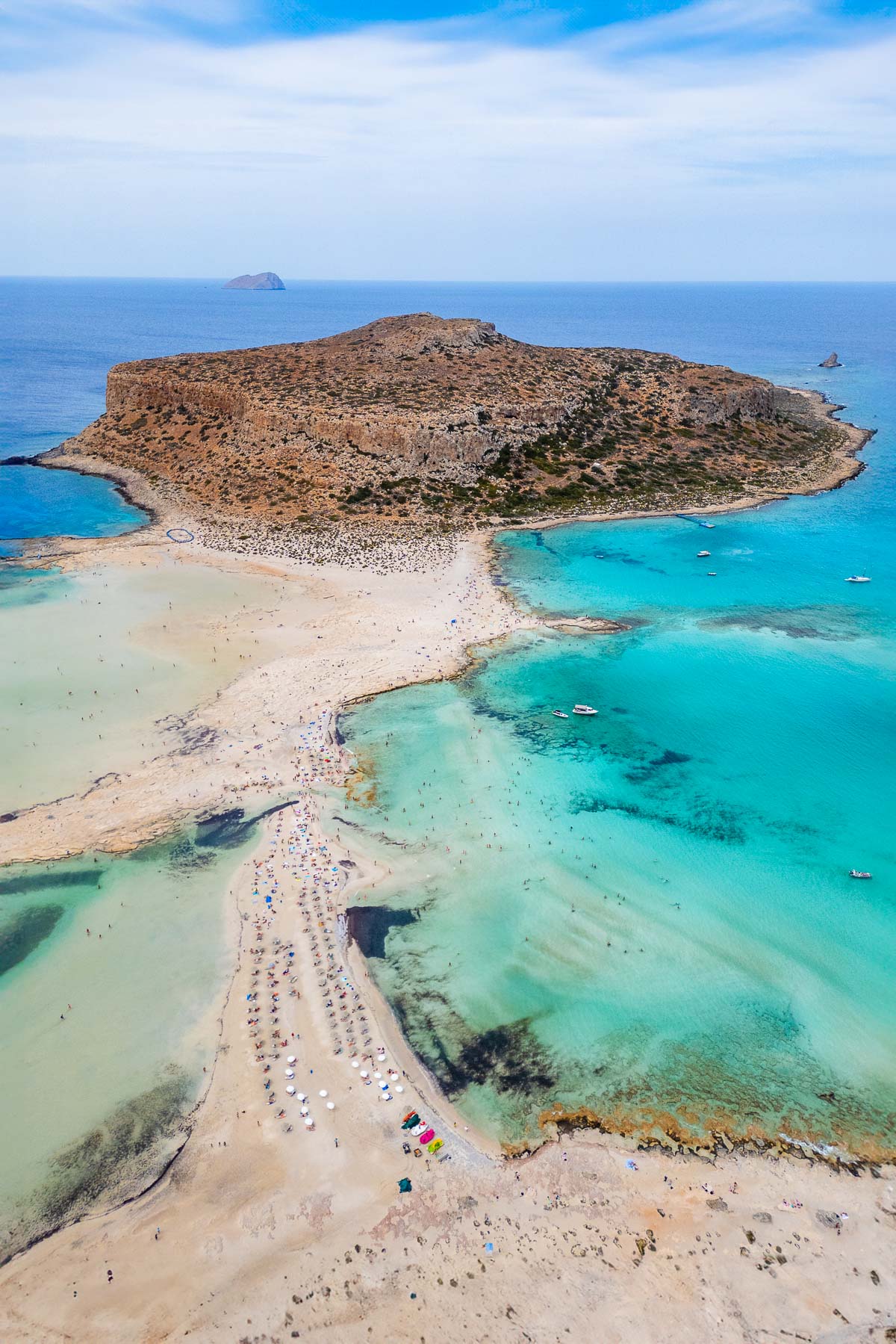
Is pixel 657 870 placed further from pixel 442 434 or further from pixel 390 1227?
pixel 442 434

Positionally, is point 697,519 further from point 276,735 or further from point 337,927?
point 337,927

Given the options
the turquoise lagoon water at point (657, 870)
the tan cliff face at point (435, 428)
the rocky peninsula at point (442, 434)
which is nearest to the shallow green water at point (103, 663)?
the turquoise lagoon water at point (657, 870)

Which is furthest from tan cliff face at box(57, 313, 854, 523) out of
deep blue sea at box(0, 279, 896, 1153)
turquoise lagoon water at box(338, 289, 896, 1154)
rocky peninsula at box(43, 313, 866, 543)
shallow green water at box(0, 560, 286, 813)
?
turquoise lagoon water at box(338, 289, 896, 1154)

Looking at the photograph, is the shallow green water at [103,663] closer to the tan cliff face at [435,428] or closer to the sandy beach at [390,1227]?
the sandy beach at [390,1227]

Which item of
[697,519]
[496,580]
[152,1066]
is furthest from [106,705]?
[697,519]

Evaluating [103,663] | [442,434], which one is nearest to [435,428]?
[442,434]

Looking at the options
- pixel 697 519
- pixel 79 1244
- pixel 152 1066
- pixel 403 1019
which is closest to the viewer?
pixel 79 1244

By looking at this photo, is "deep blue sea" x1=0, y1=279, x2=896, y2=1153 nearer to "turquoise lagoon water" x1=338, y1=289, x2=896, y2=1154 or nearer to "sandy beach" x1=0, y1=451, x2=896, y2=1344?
"turquoise lagoon water" x1=338, y1=289, x2=896, y2=1154
